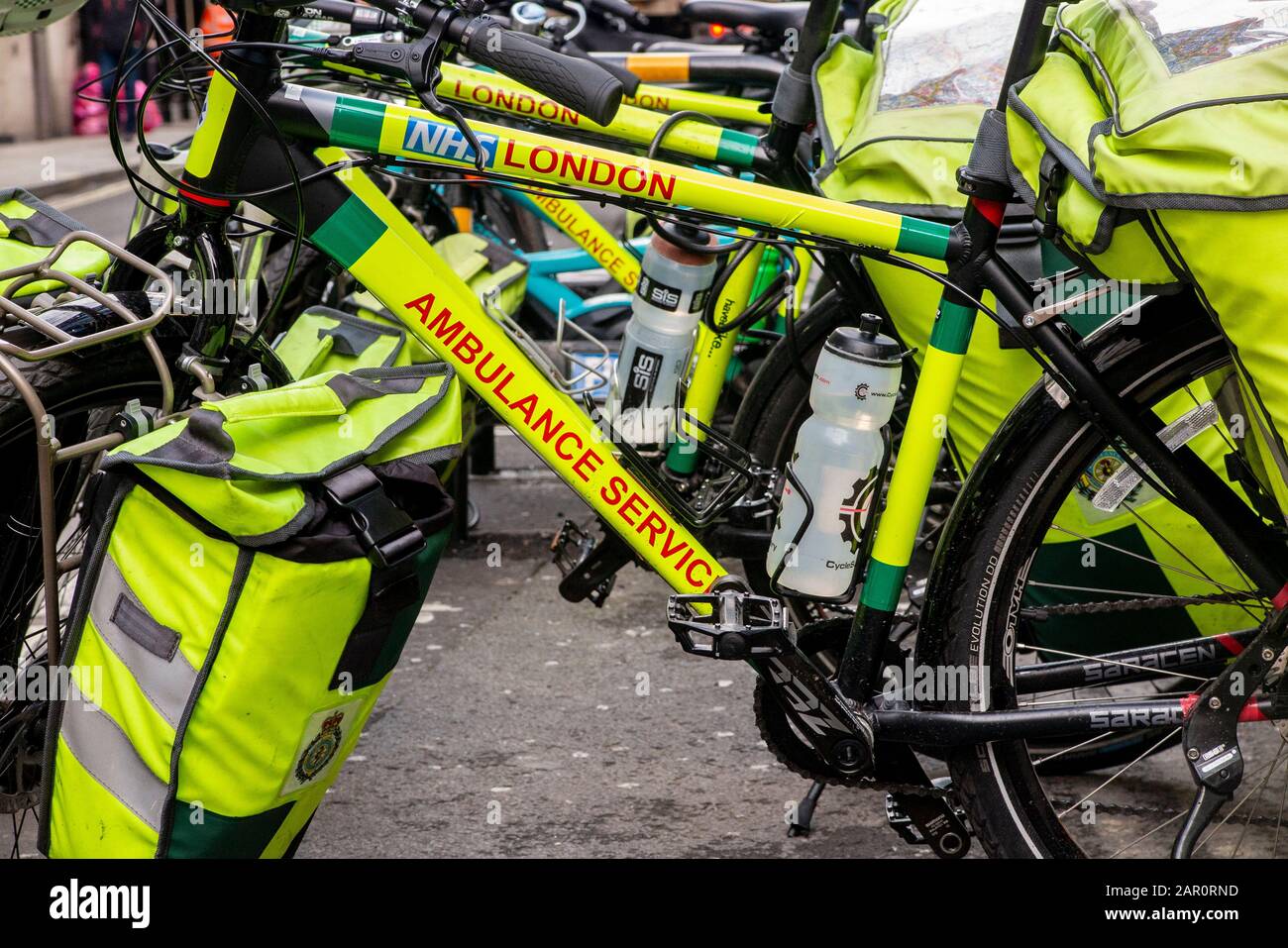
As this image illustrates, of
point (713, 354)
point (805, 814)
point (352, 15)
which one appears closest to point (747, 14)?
point (352, 15)

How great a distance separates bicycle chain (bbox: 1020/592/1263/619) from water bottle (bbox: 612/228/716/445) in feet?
3.05

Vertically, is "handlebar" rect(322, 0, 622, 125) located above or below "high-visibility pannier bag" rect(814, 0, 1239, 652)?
above

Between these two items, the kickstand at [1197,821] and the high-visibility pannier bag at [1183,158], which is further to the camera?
the kickstand at [1197,821]

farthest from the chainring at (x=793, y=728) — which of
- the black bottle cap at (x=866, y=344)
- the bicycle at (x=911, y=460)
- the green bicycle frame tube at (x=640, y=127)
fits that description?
the green bicycle frame tube at (x=640, y=127)

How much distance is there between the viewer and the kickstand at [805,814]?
2725mm

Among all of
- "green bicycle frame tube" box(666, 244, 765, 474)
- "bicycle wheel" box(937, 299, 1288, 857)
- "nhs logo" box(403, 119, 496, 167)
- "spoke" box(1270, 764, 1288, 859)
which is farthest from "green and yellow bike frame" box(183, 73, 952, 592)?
"spoke" box(1270, 764, 1288, 859)

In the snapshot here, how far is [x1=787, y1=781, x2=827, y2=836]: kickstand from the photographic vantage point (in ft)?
8.94

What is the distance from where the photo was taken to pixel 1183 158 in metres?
1.65

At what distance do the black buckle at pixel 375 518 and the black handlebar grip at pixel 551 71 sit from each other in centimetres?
61

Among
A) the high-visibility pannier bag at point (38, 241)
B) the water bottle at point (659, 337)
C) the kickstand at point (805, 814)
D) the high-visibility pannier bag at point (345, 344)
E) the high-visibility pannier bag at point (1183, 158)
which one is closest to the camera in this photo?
the high-visibility pannier bag at point (1183, 158)

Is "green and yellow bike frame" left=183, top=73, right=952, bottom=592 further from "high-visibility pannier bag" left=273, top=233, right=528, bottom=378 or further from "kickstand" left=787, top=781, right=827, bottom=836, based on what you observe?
"kickstand" left=787, top=781, right=827, bottom=836

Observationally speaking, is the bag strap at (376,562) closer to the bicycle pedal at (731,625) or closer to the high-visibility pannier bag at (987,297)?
the bicycle pedal at (731,625)

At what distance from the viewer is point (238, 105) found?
2105mm
